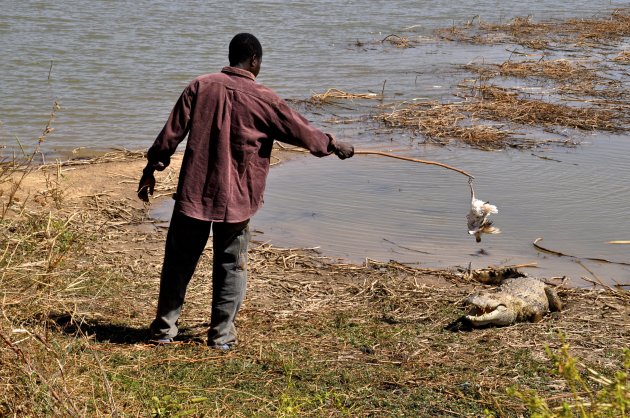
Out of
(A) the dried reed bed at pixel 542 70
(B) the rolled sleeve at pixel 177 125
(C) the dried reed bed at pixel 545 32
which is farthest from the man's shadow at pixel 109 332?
(C) the dried reed bed at pixel 545 32

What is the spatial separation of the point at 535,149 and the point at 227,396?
21.8 feet

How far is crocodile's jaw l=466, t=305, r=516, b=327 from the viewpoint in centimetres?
575

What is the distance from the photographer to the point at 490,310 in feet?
19.1

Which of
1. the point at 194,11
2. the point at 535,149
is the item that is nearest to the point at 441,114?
the point at 535,149

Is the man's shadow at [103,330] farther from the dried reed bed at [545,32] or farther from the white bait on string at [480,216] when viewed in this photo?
the dried reed bed at [545,32]

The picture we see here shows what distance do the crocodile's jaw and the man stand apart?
55.3 inches

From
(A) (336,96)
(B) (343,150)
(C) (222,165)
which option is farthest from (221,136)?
(A) (336,96)

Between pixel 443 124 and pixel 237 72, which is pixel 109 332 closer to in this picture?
pixel 237 72

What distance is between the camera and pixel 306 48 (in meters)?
Answer: 16.0

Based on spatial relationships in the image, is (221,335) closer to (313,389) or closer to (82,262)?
(313,389)

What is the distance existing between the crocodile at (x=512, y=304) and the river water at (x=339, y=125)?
971 millimetres

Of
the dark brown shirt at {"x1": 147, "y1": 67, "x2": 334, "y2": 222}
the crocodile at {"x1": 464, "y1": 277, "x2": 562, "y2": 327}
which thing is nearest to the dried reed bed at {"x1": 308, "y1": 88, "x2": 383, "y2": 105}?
the crocodile at {"x1": 464, "y1": 277, "x2": 562, "y2": 327}

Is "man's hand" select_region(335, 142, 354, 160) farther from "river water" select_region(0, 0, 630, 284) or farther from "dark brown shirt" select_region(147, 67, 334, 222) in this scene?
"river water" select_region(0, 0, 630, 284)

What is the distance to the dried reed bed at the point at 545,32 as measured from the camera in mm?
17516
